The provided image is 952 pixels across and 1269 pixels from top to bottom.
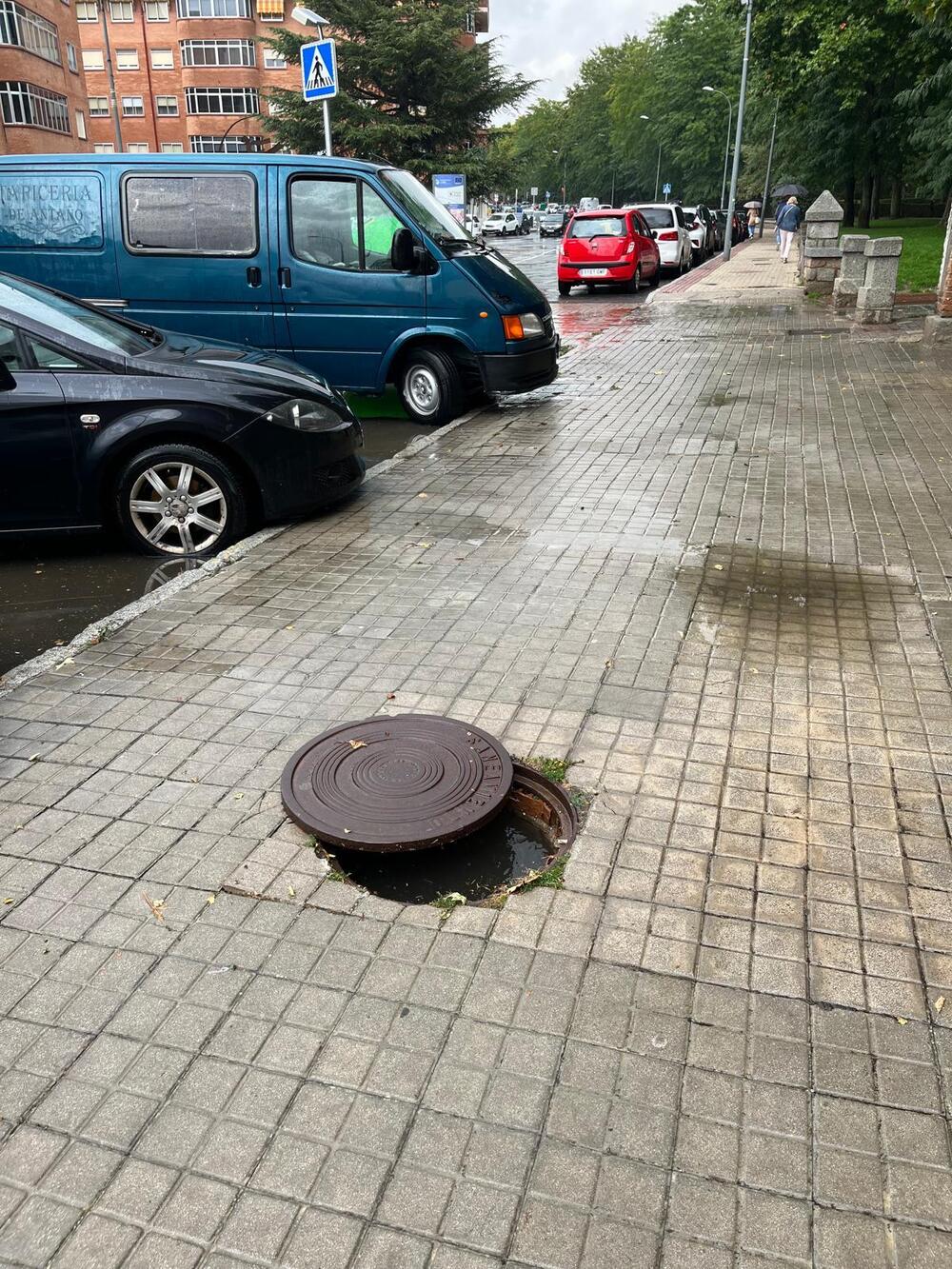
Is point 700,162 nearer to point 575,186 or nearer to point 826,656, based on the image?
point 575,186

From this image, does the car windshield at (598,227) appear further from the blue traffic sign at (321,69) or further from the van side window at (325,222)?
the van side window at (325,222)

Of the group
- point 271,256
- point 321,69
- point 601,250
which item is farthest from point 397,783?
point 601,250

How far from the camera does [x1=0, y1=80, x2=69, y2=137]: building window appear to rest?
44.3m

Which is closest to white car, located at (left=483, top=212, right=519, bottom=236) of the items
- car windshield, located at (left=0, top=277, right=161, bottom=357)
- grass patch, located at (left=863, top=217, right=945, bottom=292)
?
grass patch, located at (left=863, top=217, right=945, bottom=292)

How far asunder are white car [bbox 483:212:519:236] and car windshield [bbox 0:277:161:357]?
64602 millimetres

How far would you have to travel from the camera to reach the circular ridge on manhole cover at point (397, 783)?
11.0 ft

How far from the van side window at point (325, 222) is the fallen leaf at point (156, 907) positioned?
788 cm

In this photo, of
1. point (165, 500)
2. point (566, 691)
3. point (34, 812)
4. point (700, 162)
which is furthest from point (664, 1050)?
point (700, 162)

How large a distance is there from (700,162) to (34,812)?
82880 mm

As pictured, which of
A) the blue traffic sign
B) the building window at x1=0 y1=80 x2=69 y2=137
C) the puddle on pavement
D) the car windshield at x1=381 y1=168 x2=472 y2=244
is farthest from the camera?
A: the building window at x1=0 y1=80 x2=69 y2=137

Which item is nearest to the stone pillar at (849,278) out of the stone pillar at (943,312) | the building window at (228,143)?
the stone pillar at (943,312)

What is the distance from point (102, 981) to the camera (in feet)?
9.12

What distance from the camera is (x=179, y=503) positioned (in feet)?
20.5

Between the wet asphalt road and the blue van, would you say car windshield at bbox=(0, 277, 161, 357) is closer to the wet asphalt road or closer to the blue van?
the wet asphalt road
